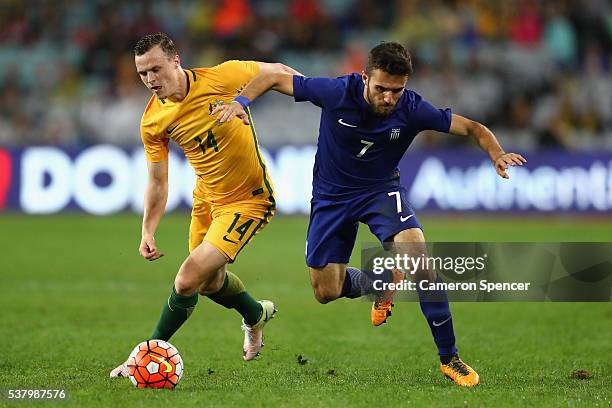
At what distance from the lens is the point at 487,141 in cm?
696

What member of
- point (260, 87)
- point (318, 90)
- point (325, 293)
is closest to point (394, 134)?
point (318, 90)

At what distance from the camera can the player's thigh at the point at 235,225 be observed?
7211 mm

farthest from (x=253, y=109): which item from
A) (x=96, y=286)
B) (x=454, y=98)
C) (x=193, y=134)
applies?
(x=193, y=134)

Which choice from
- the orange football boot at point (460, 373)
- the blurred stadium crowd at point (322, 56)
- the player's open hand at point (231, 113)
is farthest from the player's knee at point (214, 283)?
the blurred stadium crowd at point (322, 56)

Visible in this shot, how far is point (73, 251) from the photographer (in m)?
14.4

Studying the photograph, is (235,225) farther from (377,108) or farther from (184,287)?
(377,108)

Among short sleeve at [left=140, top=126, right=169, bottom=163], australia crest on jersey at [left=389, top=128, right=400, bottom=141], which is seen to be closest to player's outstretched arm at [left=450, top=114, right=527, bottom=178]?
australia crest on jersey at [left=389, top=128, right=400, bottom=141]

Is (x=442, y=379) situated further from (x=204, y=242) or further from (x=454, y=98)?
(x=454, y=98)

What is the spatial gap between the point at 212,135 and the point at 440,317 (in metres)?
2.01

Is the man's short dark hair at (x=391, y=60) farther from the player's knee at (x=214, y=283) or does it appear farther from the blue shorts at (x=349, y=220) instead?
the player's knee at (x=214, y=283)

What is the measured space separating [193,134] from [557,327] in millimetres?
4085

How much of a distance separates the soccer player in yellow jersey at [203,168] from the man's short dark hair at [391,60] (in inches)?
33.2

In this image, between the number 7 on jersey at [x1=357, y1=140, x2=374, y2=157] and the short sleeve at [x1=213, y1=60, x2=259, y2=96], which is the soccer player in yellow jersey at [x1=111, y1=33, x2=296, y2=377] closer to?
the short sleeve at [x1=213, y1=60, x2=259, y2=96]

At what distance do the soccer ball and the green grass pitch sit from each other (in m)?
0.11
